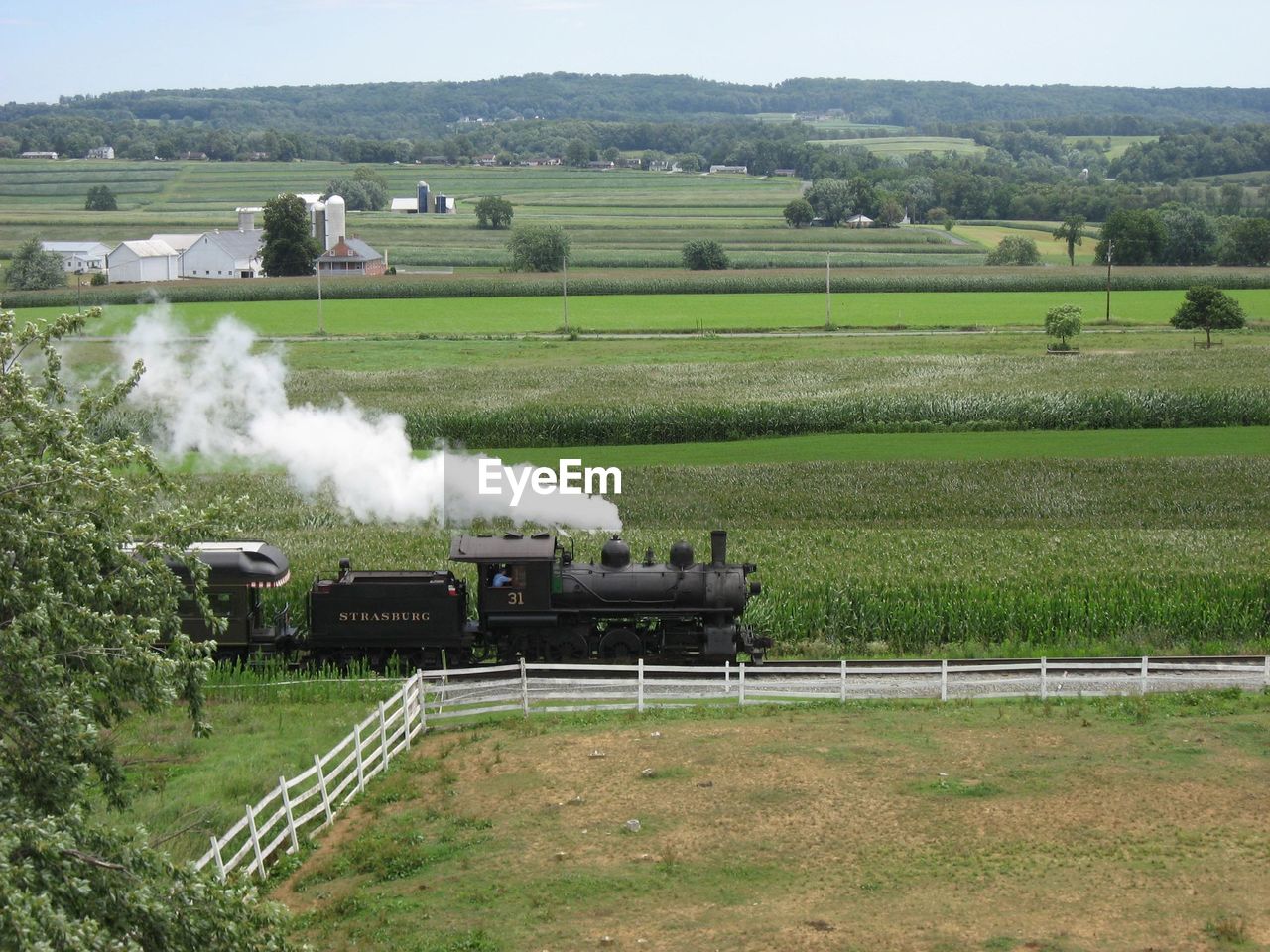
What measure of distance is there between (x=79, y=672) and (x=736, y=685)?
15477 millimetres

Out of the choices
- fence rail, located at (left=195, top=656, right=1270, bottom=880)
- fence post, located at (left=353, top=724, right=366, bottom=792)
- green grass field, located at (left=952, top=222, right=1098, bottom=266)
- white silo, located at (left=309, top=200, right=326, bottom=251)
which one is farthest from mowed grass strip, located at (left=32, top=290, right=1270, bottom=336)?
fence post, located at (left=353, top=724, right=366, bottom=792)

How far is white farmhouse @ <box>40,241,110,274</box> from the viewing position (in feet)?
445

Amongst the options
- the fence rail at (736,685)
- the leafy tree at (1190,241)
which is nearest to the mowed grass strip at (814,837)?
the fence rail at (736,685)

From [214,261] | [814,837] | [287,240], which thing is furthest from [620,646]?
[214,261]

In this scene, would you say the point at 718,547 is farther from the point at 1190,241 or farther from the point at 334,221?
the point at 1190,241

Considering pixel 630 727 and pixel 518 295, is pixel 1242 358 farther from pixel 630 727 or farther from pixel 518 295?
pixel 630 727

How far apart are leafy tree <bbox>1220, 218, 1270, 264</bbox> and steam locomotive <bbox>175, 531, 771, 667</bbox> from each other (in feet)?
380

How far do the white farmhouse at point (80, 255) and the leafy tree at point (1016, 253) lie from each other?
8299 cm

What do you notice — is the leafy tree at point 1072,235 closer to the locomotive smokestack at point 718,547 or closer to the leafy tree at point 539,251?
the leafy tree at point 539,251

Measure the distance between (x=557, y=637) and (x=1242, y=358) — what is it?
200 ft

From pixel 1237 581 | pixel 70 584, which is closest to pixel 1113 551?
pixel 1237 581

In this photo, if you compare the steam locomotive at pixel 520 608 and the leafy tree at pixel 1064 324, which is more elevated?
the leafy tree at pixel 1064 324

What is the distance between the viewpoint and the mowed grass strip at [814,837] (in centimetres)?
1708

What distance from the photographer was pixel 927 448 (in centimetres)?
5834
